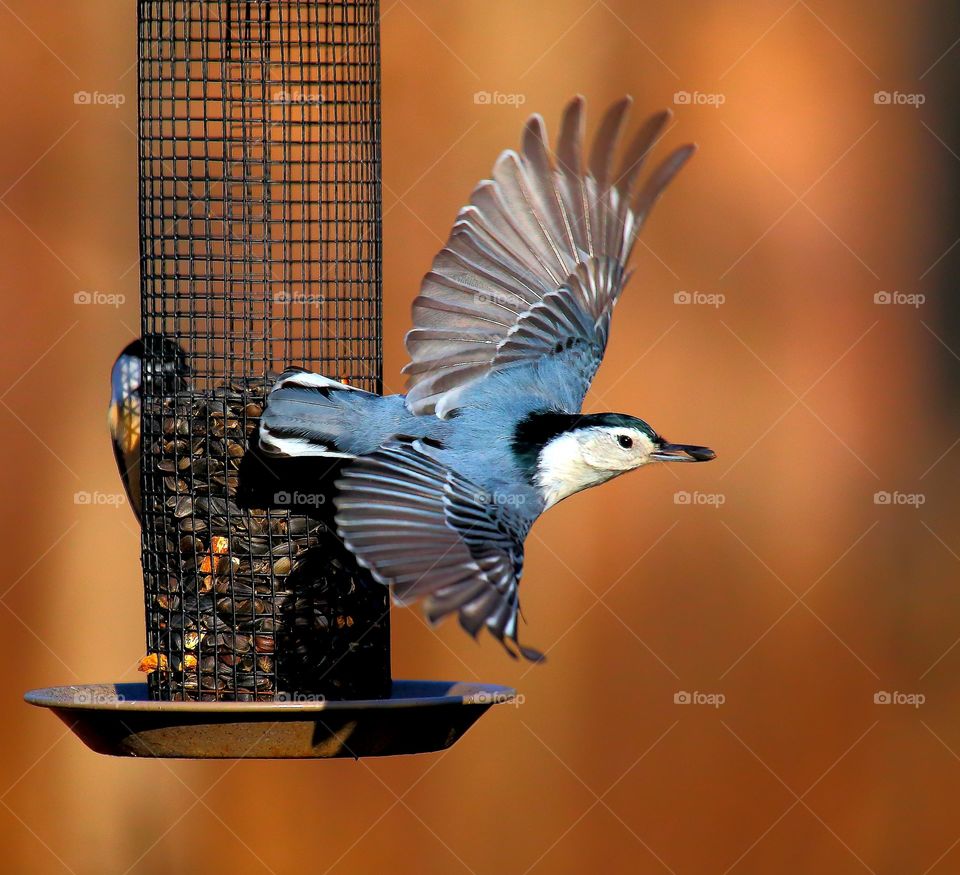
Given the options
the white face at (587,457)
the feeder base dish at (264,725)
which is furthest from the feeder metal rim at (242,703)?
the white face at (587,457)

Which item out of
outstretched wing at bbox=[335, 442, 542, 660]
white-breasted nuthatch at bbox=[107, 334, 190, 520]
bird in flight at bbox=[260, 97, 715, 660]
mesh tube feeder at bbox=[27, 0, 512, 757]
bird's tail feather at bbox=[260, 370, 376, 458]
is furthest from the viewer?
white-breasted nuthatch at bbox=[107, 334, 190, 520]

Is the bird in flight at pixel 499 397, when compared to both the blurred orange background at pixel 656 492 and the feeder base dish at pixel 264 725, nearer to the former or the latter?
the feeder base dish at pixel 264 725

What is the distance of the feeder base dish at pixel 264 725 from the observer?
3.25 m

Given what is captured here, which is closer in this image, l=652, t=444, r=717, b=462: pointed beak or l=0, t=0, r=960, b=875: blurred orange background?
l=652, t=444, r=717, b=462: pointed beak

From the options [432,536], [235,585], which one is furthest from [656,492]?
[432,536]

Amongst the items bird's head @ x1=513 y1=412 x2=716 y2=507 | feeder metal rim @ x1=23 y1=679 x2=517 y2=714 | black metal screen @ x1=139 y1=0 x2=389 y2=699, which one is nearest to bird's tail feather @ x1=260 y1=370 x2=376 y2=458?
black metal screen @ x1=139 y1=0 x2=389 y2=699

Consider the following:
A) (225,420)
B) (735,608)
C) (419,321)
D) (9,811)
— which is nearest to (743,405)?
(735,608)

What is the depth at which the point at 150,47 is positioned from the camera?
4.38m

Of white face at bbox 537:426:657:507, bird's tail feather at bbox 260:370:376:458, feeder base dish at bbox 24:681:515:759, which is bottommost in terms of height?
feeder base dish at bbox 24:681:515:759

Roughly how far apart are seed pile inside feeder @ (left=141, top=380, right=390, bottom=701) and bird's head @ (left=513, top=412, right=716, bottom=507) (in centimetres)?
62

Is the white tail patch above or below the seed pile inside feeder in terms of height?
above

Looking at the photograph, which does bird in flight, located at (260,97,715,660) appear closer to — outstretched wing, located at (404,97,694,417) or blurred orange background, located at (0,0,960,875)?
outstretched wing, located at (404,97,694,417)

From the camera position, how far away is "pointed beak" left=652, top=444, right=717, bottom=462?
13.1 ft

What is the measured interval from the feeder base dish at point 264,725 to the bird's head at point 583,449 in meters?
0.73
